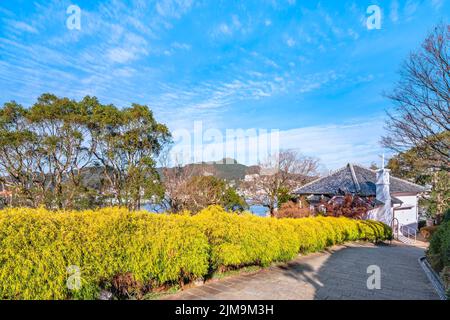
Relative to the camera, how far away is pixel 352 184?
74.6 ft

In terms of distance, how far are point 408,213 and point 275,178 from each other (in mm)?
12912

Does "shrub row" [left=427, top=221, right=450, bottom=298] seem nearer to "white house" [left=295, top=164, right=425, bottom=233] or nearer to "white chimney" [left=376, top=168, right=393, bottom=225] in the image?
"white house" [left=295, top=164, right=425, bottom=233]

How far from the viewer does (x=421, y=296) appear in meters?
5.25

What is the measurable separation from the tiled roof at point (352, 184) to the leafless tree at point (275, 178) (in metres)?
4.00

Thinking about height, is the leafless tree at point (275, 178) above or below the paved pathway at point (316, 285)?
above

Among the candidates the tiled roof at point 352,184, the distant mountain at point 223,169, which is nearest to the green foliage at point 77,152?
the distant mountain at point 223,169

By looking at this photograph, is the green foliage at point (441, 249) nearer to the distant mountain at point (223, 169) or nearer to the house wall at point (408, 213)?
the house wall at point (408, 213)

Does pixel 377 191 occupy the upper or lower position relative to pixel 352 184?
lower

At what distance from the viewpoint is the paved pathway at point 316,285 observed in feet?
15.5

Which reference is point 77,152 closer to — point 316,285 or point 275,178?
point 275,178

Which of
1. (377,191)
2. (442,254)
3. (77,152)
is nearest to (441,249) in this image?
(442,254)

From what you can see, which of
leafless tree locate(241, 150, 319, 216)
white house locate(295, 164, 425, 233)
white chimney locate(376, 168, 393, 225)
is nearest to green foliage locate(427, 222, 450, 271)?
white house locate(295, 164, 425, 233)

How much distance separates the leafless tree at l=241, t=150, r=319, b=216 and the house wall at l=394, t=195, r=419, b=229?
381 inches
